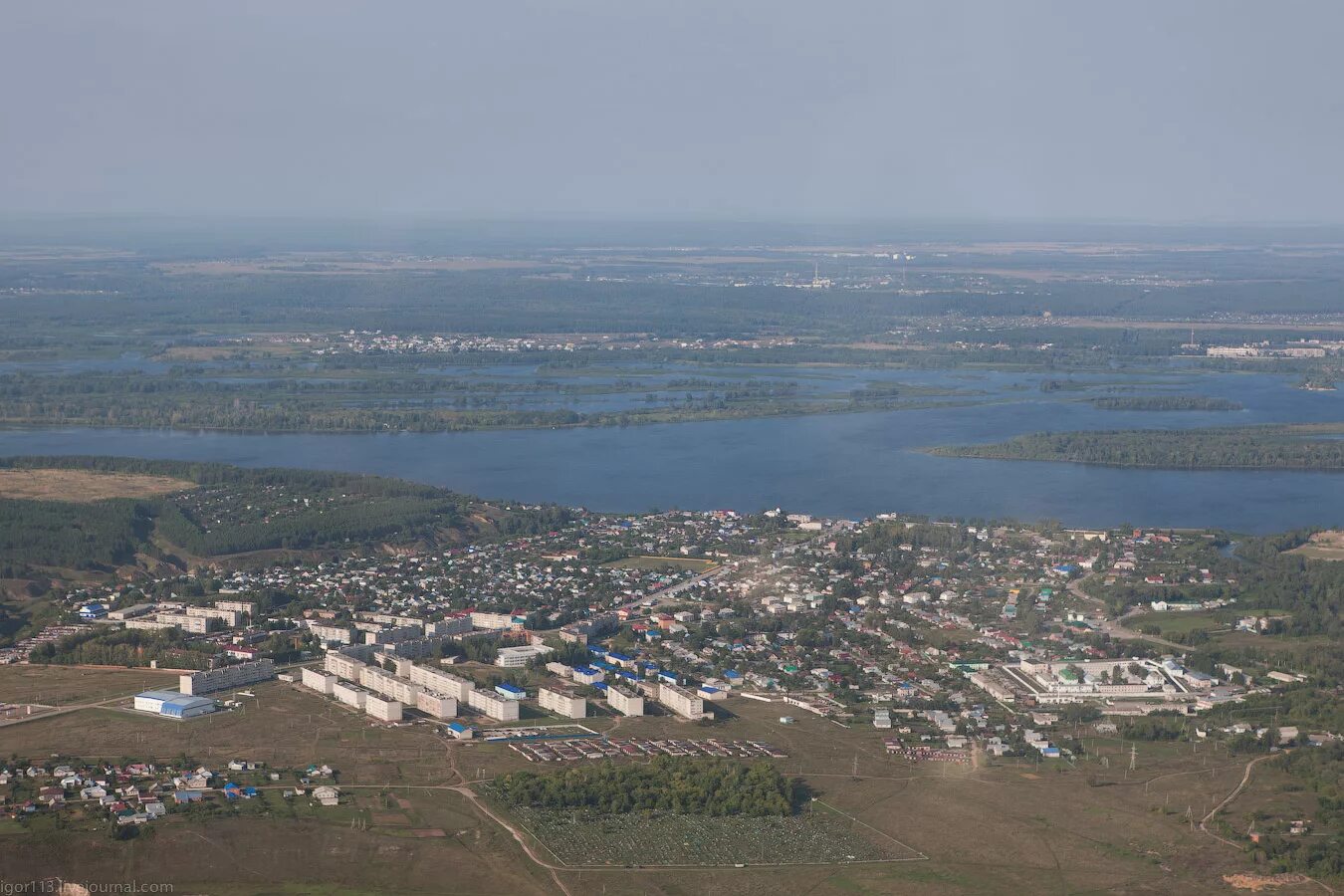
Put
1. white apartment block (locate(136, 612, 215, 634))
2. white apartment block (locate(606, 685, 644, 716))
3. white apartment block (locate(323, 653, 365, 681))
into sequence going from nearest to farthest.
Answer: white apartment block (locate(606, 685, 644, 716))
white apartment block (locate(323, 653, 365, 681))
white apartment block (locate(136, 612, 215, 634))

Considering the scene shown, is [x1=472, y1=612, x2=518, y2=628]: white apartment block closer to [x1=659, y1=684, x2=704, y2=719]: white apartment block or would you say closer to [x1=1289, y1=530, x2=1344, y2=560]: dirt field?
[x1=659, y1=684, x2=704, y2=719]: white apartment block

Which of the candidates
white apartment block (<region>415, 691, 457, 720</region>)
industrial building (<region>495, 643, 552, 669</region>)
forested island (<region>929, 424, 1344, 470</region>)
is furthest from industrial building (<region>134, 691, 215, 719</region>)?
forested island (<region>929, 424, 1344, 470</region>)

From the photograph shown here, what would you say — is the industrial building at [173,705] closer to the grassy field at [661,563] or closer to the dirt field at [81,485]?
the grassy field at [661,563]

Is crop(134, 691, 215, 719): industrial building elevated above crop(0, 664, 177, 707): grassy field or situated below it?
above

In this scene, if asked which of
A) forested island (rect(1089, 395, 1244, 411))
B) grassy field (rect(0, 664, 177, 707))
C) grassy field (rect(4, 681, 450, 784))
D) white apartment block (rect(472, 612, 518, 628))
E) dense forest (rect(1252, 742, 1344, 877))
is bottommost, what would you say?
grassy field (rect(0, 664, 177, 707))

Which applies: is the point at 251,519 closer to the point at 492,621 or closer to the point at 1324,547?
the point at 492,621

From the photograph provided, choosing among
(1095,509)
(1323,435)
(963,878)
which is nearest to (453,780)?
(963,878)

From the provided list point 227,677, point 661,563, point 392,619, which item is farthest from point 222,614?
point 661,563

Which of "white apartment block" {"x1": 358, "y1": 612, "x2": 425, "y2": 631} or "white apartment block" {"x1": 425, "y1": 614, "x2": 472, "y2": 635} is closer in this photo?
"white apartment block" {"x1": 425, "y1": 614, "x2": 472, "y2": 635}
